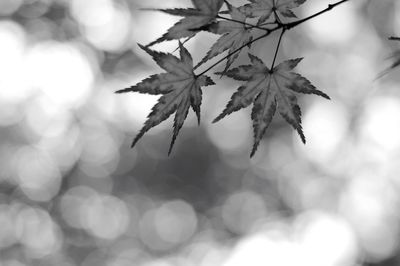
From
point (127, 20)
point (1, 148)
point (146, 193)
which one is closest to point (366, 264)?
point (146, 193)

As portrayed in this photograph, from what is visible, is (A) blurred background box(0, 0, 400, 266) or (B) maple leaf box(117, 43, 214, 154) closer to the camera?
(B) maple leaf box(117, 43, 214, 154)

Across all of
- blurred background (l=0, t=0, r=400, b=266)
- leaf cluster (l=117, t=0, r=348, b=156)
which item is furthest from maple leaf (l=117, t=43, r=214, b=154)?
blurred background (l=0, t=0, r=400, b=266)

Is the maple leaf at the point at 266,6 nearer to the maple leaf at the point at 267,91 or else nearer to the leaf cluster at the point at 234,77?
the leaf cluster at the point at 234,77

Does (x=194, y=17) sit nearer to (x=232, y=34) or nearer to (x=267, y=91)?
(x=232, y=34)

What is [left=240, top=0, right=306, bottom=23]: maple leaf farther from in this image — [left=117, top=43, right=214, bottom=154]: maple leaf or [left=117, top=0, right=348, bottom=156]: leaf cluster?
[left=117, top=43, right=214, bottom=154]: maple leaf

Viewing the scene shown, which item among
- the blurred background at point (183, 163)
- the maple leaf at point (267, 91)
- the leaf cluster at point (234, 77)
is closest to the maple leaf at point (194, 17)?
the leaf cluster at point (234, 77)

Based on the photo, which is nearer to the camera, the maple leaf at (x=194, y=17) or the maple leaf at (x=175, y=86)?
the maple leaf at (x=194, y=17)
